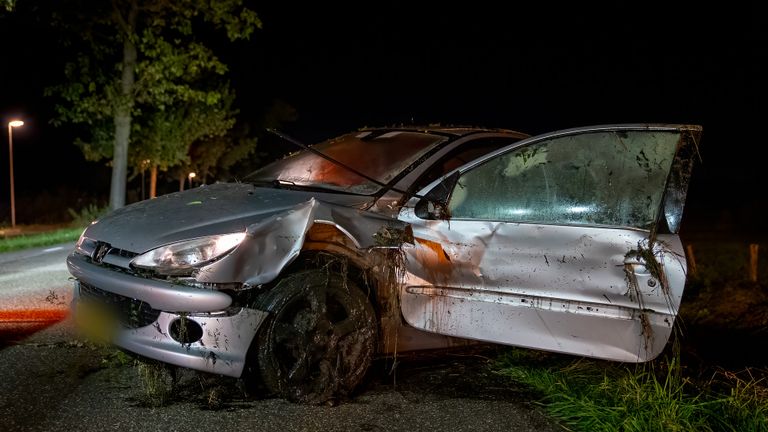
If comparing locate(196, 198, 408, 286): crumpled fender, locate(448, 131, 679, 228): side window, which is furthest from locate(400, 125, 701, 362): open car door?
locate(196, 198, 408, 286): crumpled fender

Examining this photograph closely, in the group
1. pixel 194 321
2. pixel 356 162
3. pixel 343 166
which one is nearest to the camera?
pixel 194 321

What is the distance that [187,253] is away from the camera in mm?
3664

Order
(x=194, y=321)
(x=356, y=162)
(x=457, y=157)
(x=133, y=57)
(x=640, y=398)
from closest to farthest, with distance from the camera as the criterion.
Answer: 1. (x=194, y=321)
2. (x=640, y=398)
3. (x=457, y=157)
4. (x=356, y=162)
5. (x=133, y=57)

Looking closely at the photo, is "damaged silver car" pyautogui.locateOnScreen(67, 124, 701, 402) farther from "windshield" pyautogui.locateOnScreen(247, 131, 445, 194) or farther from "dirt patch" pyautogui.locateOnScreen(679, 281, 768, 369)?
"dirt patch" pyautogui.locateOnScreen(679, 281, 768, 369)

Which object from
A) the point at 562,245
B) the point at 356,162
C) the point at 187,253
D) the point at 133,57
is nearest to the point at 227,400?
the point at 187,253

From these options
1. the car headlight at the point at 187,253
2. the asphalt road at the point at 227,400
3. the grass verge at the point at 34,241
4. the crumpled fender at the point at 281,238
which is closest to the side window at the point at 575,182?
the crumpled fender at the point at 281,238

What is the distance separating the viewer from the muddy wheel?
12.4 ft

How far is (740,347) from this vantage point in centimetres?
584

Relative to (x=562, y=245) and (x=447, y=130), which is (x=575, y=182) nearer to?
(x=562, y=245)

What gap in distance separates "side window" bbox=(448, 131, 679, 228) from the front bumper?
146 centimetres

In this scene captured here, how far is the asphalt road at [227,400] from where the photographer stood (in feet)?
11.8

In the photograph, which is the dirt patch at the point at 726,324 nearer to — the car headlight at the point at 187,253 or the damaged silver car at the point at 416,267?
the damaged silver car at the point at 416,267

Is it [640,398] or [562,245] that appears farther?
[562,245]

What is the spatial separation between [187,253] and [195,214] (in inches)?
15.4
